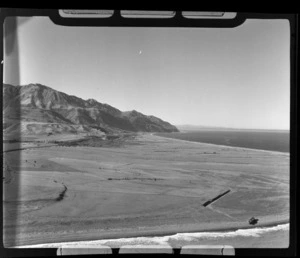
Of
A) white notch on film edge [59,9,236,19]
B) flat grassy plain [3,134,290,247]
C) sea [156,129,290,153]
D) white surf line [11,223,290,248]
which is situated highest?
white notch on film edge [59,9,236,19]

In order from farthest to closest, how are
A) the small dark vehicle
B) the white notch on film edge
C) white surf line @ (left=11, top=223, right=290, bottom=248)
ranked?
the small dark vehicle
white surf line @ (left=11, top=223, right=290, bottom=248)
the white notch on film edge

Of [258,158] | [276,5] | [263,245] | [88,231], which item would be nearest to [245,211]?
[263,245]

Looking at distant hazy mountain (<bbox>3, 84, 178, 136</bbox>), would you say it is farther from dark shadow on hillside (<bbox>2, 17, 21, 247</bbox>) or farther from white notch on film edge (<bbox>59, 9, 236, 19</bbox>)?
white notch on film edge (<bbox>59, 9, 236, 19</bbox>)

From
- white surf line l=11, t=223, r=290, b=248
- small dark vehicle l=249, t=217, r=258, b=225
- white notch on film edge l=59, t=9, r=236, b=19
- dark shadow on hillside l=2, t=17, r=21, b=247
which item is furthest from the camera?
small dark vehicle l=249, t=217, r=258, b=225

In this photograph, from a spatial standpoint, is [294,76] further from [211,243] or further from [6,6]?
[6,6]

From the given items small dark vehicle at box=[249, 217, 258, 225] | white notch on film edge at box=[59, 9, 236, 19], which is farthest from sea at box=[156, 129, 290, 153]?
white notch on film edge at box=[59, 9, 236, 19]

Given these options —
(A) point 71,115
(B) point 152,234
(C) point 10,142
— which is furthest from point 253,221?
(C) point 10,142
